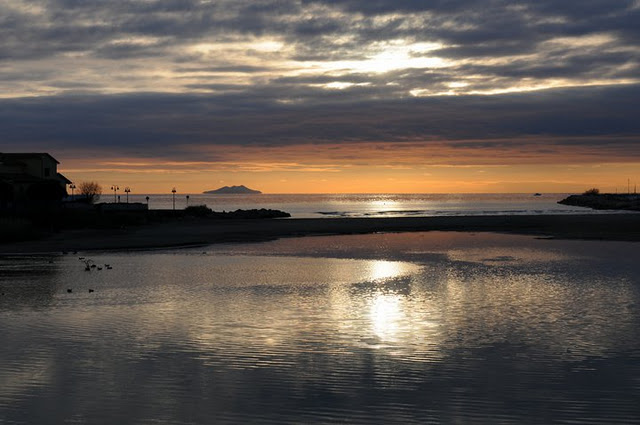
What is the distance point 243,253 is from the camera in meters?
44.1

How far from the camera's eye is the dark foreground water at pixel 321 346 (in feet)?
38.7

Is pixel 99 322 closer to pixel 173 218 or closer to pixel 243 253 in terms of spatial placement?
pixel 243 253

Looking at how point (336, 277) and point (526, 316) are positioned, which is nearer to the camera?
point (526, 316)

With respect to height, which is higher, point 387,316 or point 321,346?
point 387,316

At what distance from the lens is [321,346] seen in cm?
1634

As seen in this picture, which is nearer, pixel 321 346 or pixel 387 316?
pixel 321 346

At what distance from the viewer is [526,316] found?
20281mm

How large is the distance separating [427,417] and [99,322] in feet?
37.9

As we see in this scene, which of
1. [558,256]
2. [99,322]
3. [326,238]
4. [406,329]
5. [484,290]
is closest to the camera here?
[406,329]

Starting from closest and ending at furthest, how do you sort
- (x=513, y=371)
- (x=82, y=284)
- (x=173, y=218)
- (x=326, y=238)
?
(x=513, y=371)
(x=82, y=284)
(x=326, y=238)
(x=173, y=218)

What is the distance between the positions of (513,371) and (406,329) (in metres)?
4.52

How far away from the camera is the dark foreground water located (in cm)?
1179

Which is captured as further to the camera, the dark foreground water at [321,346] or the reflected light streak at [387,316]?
the reflected light streak at [387,316]

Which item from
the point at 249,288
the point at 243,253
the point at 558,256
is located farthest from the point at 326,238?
the point at 249,288
